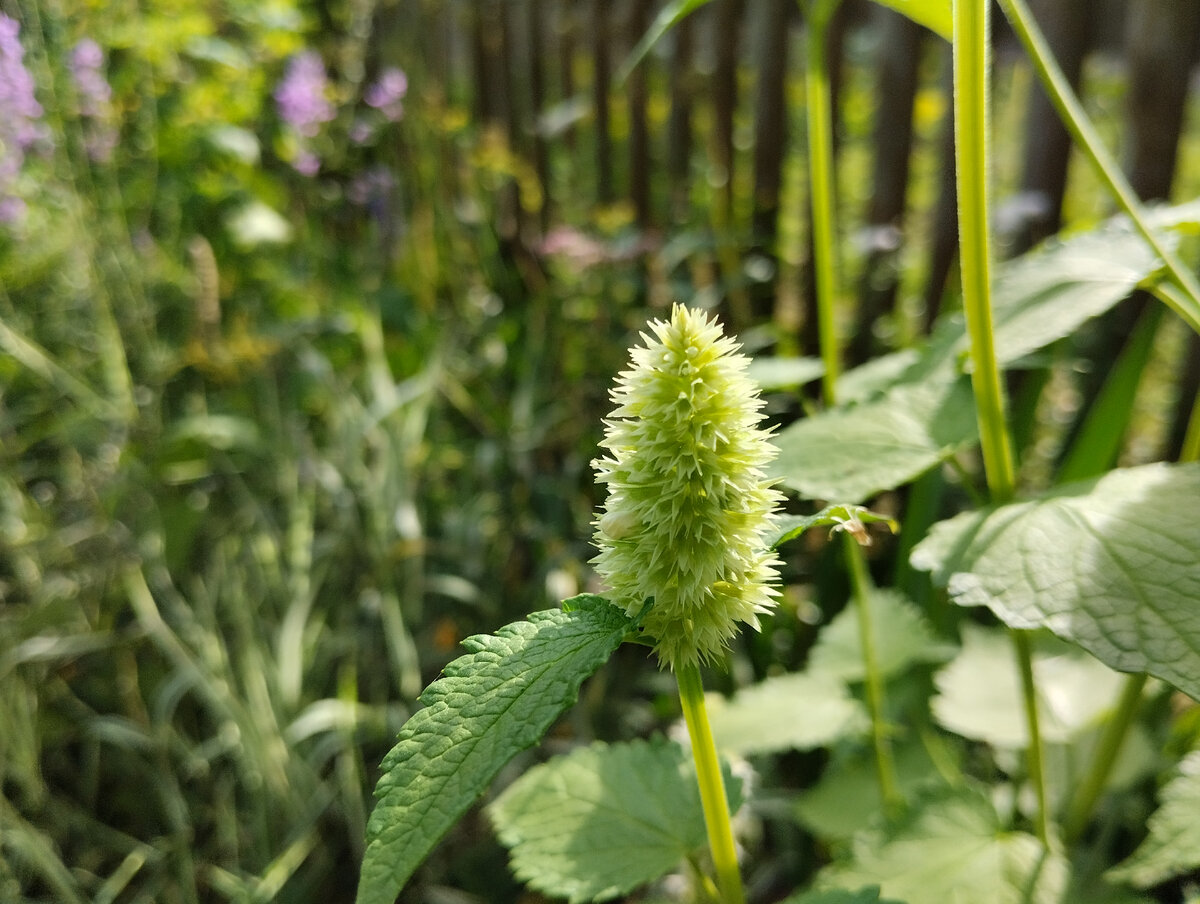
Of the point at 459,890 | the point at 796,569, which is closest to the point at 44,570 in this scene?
the point at 459,890

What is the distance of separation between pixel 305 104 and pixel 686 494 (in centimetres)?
231

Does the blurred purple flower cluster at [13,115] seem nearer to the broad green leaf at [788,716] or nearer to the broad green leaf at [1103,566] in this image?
the broad green leaf at [788,716]

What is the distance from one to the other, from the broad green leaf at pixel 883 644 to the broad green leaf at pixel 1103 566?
0.46 m

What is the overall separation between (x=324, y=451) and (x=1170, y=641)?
1909mm

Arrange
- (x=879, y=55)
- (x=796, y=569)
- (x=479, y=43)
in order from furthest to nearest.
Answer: (x=479, y=43), (x=879, y=55), (x=796, y=569)

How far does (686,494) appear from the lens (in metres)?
0.47

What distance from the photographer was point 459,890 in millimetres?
1409

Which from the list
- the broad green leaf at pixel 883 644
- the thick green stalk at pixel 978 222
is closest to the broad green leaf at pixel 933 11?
the thick green stalk at pixel 978 222

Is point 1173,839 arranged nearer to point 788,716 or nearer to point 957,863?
point 957,863

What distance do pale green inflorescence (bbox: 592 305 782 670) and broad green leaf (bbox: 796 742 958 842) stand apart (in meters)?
0.64

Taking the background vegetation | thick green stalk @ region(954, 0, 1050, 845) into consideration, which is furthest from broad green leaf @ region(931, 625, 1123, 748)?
thick green stalk @ region(954, 0, 1050, 845)

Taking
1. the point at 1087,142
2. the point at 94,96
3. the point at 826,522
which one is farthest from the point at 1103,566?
the point at 94,96

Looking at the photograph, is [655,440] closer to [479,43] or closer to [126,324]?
[126,324]

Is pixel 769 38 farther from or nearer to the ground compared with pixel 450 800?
farther from the ground
